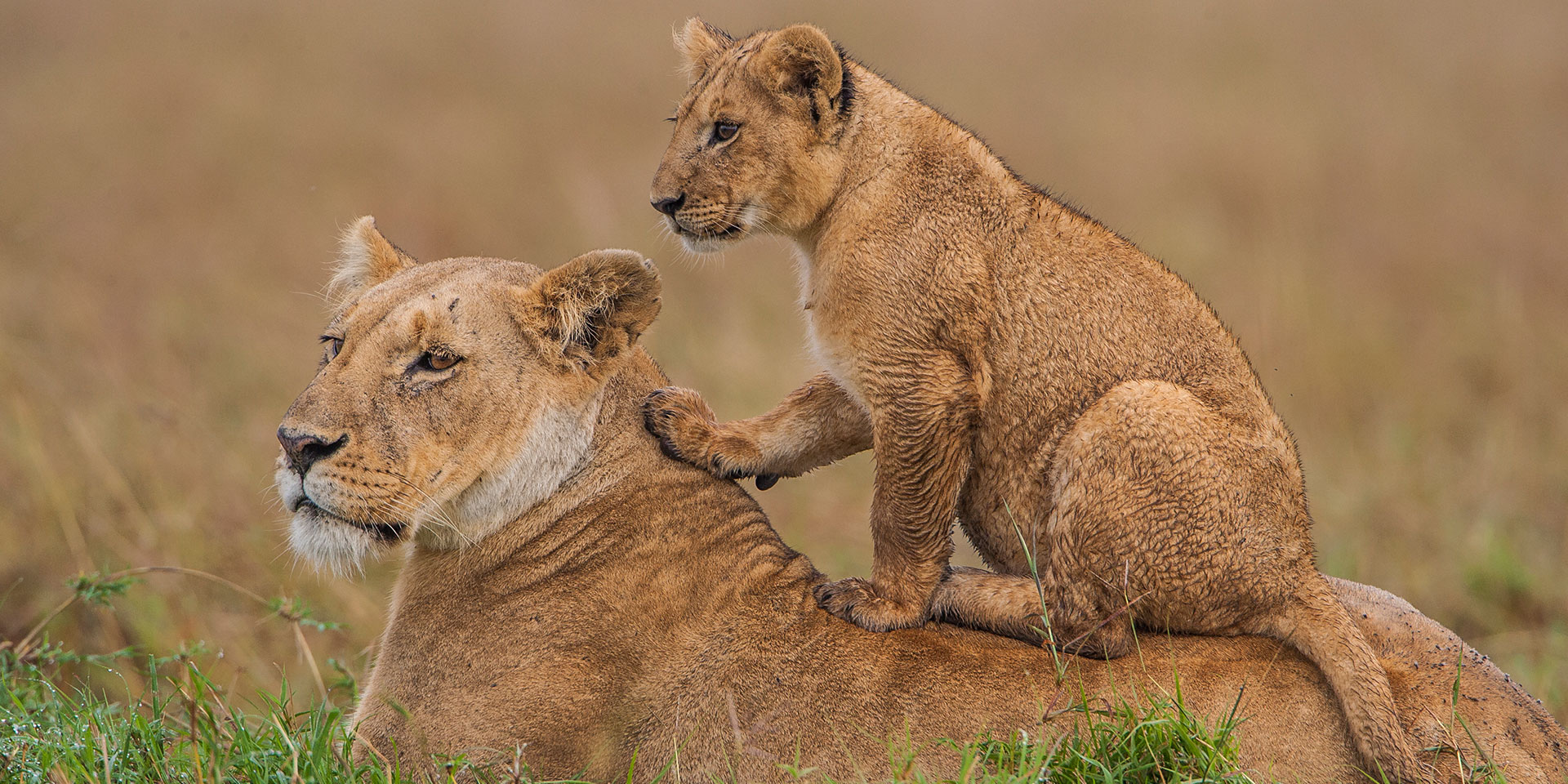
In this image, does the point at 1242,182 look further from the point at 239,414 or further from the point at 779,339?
the point at 239,414

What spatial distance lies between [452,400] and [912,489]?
1465mm

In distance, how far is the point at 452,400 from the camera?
4172 millimetres

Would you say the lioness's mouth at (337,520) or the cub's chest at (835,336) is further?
the cub's chest at (835,336)

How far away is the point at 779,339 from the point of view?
37.6 feet

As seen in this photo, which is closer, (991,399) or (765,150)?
(991,399)

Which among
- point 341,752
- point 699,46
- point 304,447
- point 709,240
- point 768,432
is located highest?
point 699,46

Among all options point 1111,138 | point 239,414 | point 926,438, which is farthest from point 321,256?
point 926,438

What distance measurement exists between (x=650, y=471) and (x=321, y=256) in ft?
29.8

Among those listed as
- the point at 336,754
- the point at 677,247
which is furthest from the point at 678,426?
the point at 677,247

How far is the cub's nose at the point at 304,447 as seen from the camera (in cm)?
391

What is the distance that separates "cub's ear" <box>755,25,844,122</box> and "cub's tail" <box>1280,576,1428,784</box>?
2.34m

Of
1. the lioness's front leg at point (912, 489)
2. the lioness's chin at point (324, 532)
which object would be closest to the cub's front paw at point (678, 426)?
the lioness's front leg at point (912, 489)

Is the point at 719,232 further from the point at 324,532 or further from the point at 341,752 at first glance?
the point at 341,752

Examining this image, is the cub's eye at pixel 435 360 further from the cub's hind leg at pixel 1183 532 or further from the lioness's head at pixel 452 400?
the cub's hind leg at pixel 1183 532
